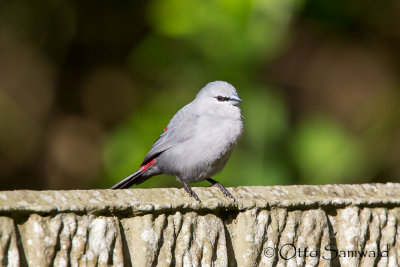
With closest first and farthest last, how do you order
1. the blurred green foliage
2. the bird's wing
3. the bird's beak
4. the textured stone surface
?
the textured stone surface
the bird's wing
the bird's beak
the blurred green foliage

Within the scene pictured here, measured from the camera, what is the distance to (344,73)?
23.1ft

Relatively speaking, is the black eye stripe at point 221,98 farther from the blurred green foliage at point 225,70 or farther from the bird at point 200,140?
the blurred green foliage at point 225,70

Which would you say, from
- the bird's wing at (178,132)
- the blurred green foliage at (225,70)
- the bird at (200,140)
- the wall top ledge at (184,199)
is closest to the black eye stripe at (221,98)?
the bird at (200,140)

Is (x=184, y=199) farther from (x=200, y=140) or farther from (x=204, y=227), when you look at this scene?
(x=200, y=140)

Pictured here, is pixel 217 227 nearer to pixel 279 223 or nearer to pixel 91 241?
pixel 279 223

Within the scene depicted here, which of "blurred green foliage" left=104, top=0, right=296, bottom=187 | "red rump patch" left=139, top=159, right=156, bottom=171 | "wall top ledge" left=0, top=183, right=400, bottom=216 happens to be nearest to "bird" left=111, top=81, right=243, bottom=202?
"red rump patch" left=139, top=159, right=156, bottom=171

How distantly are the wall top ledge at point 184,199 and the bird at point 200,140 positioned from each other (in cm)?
74

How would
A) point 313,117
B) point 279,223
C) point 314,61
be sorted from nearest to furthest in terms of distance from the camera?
point 279,223, point 313,117, point 314,61

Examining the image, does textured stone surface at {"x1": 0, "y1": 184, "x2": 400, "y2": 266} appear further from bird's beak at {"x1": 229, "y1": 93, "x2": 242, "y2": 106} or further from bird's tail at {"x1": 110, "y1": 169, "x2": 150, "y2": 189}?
bird's tail at {"x1": 110, "y1": 169, "x2": 150, "y2": 189}

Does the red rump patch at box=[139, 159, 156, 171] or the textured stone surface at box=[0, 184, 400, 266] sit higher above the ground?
the red rump patch at box=[139, 159, 156, 171]

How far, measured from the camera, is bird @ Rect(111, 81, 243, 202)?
13.1ft

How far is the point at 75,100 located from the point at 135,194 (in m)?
4.56

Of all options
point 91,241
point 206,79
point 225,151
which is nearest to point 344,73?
point 206,79

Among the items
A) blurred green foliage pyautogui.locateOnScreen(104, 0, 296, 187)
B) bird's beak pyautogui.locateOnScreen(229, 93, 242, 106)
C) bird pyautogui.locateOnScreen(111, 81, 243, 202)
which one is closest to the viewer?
bird pyautogui.locateOnScreen(111, 81, 243, 202)
